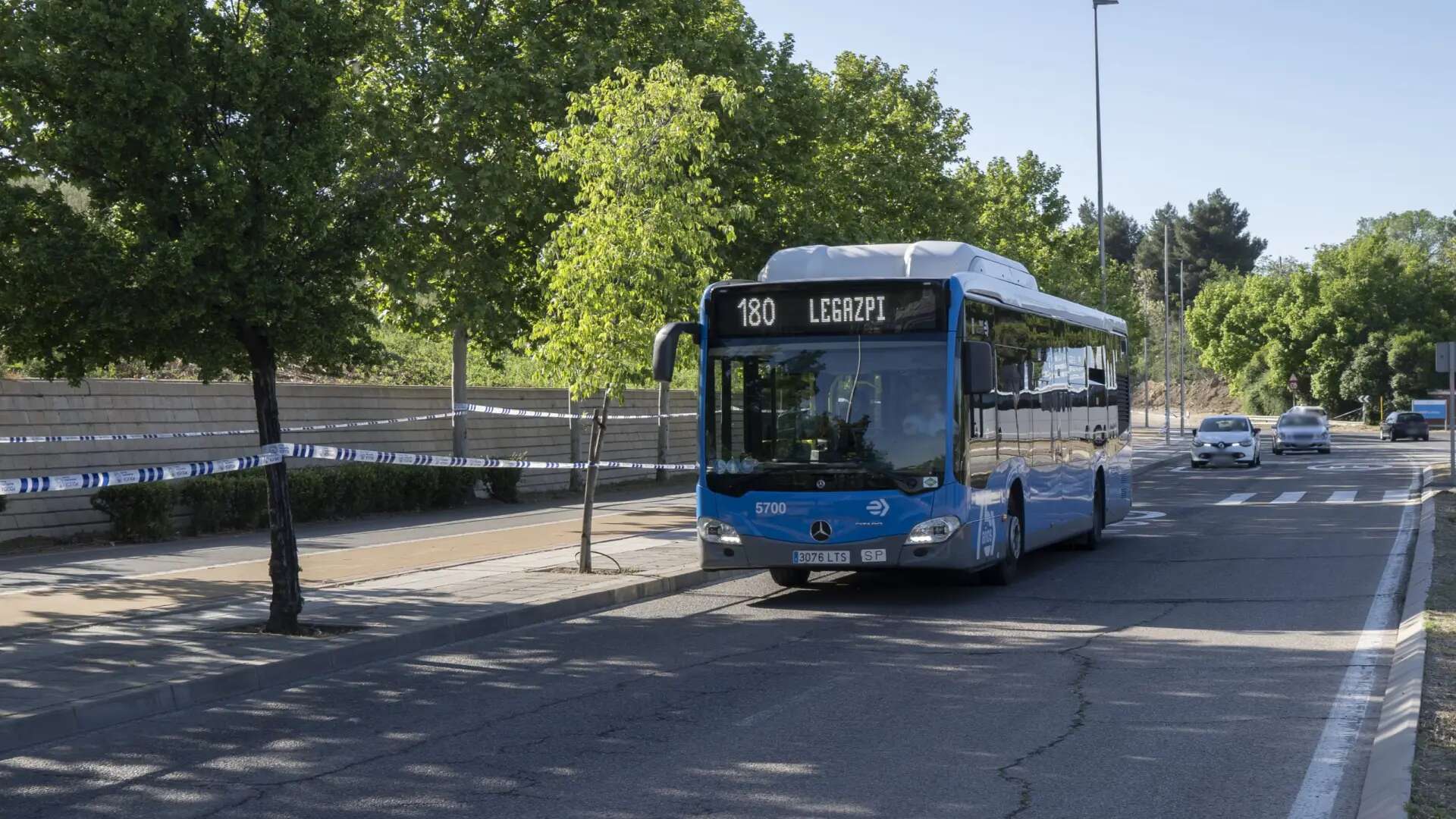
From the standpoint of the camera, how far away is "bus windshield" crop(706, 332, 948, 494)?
42.1 feet

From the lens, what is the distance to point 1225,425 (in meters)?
41.5

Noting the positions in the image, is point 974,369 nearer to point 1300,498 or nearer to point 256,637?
point 256,637

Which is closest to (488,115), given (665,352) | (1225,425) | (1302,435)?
(665,352)

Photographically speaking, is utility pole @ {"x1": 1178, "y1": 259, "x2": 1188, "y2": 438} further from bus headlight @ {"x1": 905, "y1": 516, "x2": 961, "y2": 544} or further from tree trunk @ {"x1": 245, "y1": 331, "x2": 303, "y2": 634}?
tree trunk @ {"x1": 245, "y1": 331, "x2": 303, "y2": 634}

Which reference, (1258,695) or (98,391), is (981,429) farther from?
(98,391)

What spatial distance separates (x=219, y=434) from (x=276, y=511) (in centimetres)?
997

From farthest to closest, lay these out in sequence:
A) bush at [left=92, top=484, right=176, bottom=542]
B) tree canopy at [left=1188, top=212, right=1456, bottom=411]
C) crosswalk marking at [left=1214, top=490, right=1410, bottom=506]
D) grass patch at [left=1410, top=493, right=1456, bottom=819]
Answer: tree canopy at [left=1188, top=212, right=1456, bottom=411] < crosswalk marking at [left=1214, top=490, right=1410, bottom=506] < bush at [left=92, top=484, right=176, bottom=542] < grass patch at [left=1410, top=493, right=1456, bottom=819]

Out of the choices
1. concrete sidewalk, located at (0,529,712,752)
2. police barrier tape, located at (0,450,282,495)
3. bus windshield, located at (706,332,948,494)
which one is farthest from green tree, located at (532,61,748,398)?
police barrier tape, located at (0,450,282,495)

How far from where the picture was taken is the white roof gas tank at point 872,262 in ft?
46.1

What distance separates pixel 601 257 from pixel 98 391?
7.65 meters

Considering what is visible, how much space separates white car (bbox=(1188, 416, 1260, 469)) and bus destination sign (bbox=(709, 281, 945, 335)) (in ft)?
97.2

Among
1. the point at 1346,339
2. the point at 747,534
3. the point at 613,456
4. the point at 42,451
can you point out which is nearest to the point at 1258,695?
the point at 747,534

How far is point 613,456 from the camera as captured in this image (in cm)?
3303

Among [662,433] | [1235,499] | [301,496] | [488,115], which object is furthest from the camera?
[662,433]
